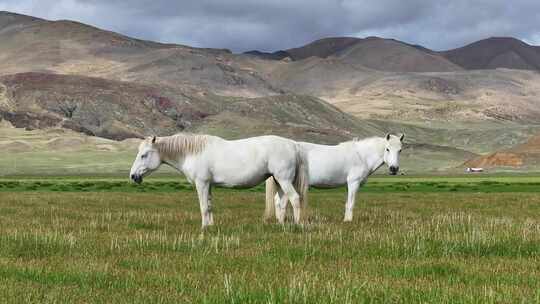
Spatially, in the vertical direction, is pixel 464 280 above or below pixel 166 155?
below

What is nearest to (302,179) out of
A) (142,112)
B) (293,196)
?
(293,196)

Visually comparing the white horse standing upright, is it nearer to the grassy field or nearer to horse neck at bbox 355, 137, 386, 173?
horse neck at bbox 355, 137, 386, 173

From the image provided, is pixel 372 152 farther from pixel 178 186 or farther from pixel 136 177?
pixel 178 186

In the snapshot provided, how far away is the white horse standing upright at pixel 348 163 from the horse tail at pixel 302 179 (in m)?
0.96

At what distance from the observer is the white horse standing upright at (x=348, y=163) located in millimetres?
19983

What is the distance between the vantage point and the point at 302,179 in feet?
60.4

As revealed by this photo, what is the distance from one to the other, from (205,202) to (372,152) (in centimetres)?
665

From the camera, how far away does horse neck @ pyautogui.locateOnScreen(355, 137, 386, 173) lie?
21375 mm

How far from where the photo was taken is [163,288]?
822cm

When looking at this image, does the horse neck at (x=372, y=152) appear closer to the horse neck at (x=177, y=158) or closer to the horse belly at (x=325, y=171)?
the horse belly at (x=325, y=171)

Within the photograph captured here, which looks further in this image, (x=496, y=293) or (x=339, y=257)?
(x=339, y=257)

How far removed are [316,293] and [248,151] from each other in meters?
9.89

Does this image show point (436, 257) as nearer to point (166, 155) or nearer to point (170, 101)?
point (166, 155)

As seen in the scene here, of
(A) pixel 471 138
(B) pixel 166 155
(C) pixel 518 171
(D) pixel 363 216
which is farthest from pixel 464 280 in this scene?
(A) pixel 471 138
